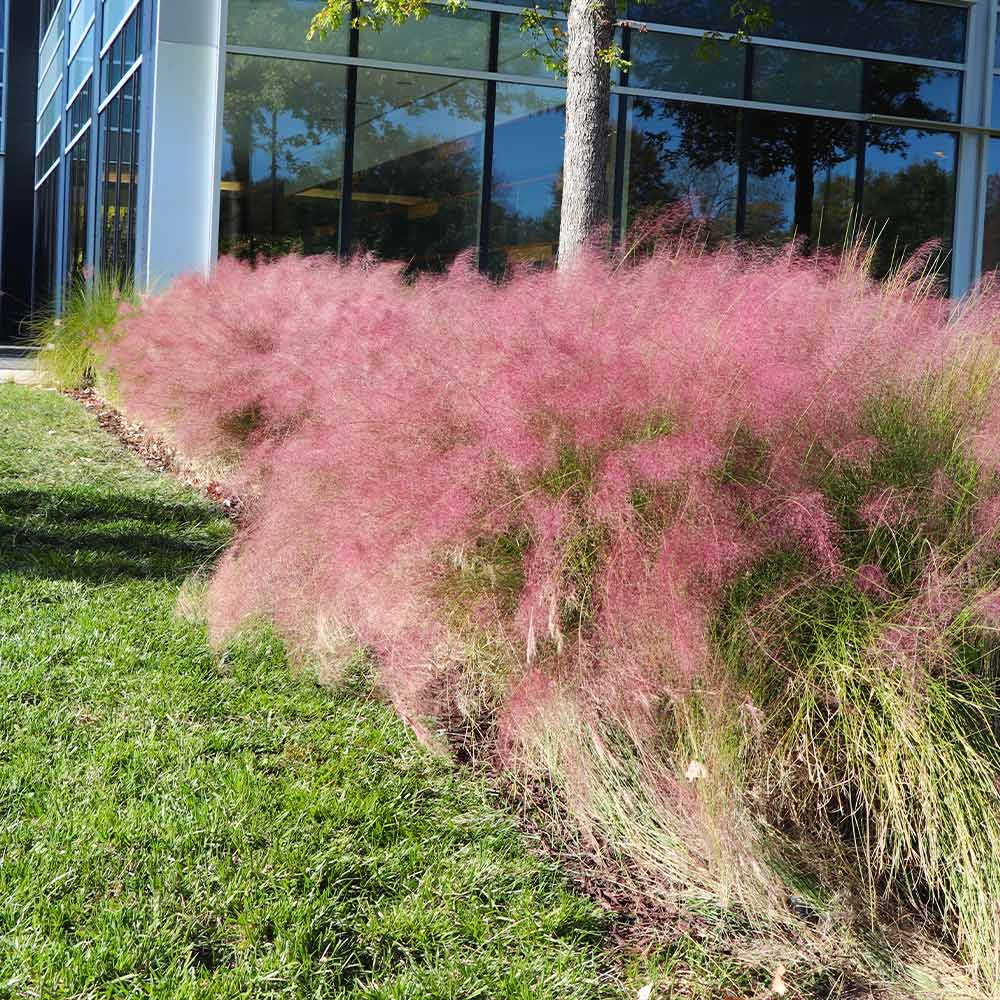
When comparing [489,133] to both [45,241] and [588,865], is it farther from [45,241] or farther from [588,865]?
[45,241]

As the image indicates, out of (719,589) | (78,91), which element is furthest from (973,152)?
(719,589)

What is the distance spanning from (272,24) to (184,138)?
126cm

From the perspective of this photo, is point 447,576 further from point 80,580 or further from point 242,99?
point 242,99

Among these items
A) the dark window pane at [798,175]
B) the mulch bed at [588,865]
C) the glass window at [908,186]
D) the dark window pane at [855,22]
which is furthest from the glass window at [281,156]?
the mulch bed at [588,865]

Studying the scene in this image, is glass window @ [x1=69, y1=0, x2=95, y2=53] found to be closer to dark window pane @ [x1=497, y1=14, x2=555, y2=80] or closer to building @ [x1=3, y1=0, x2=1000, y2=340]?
building @ [x1=3, y1=0, x2=1000, y2=340]

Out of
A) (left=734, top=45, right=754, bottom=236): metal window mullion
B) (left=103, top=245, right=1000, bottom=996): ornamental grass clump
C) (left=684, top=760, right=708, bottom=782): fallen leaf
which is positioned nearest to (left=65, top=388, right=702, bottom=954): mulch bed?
(left=103, top=245, right=1000, bottom=996): ornamental grass clump

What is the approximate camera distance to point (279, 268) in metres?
6.89

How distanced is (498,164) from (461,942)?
9696 mm

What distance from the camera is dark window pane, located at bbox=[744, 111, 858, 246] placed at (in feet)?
39.0

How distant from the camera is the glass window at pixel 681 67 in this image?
1152cm

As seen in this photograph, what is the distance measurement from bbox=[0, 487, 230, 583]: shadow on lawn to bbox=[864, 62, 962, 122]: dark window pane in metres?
9.46

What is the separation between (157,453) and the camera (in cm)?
718

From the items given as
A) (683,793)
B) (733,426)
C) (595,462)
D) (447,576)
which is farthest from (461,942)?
(733,426)

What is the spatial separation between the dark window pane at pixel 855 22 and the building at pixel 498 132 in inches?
0.8
